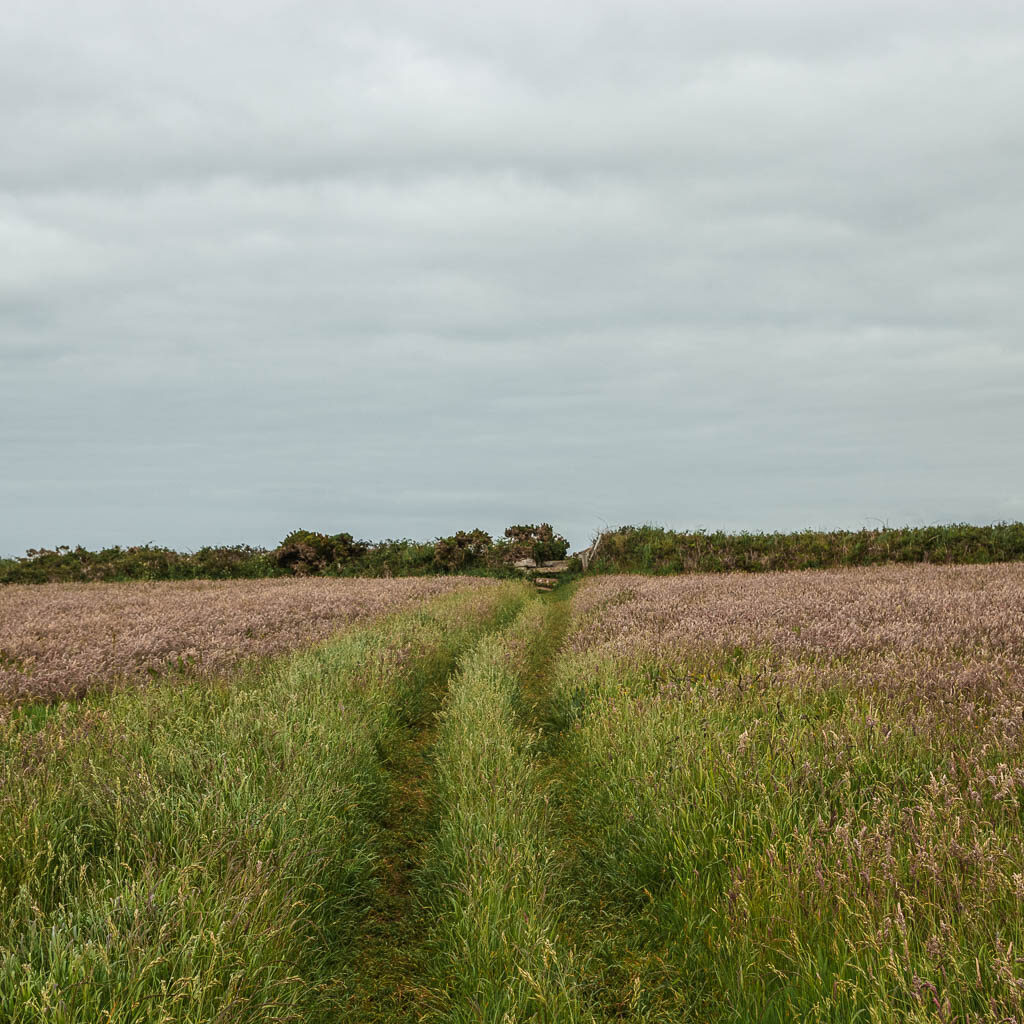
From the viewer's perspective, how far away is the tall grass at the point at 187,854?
2.91m

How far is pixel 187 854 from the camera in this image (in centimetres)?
377

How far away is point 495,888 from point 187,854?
173cm

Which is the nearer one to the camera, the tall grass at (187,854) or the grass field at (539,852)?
the tall grass at (187,854)

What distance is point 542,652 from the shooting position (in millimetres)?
13742

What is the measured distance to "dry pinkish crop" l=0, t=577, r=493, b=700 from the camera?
9.54 m

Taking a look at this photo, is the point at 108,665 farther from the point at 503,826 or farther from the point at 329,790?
the point at 503,826

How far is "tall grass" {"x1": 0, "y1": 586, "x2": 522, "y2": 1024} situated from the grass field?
0.08ft

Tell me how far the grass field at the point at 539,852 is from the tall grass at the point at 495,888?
0.09ft

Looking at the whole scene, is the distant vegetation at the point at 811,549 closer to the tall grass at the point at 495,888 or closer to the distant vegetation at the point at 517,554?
the distant vegetation at the point at 517,554

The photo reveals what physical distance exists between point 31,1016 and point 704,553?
30839 millimetres

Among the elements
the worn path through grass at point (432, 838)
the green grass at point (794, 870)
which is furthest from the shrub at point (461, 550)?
the green grass at point (794, 870)

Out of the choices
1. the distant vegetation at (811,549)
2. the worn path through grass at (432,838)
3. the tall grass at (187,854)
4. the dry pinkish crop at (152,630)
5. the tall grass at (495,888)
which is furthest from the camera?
the distant vegetation at (811,549)

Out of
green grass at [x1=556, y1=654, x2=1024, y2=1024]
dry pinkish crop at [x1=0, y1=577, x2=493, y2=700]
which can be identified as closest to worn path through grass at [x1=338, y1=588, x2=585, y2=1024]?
green grass at [x1=556, y1=654, x2=1024, y2=1024]

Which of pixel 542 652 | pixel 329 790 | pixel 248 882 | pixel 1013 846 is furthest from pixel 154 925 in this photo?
pixel 542 652
